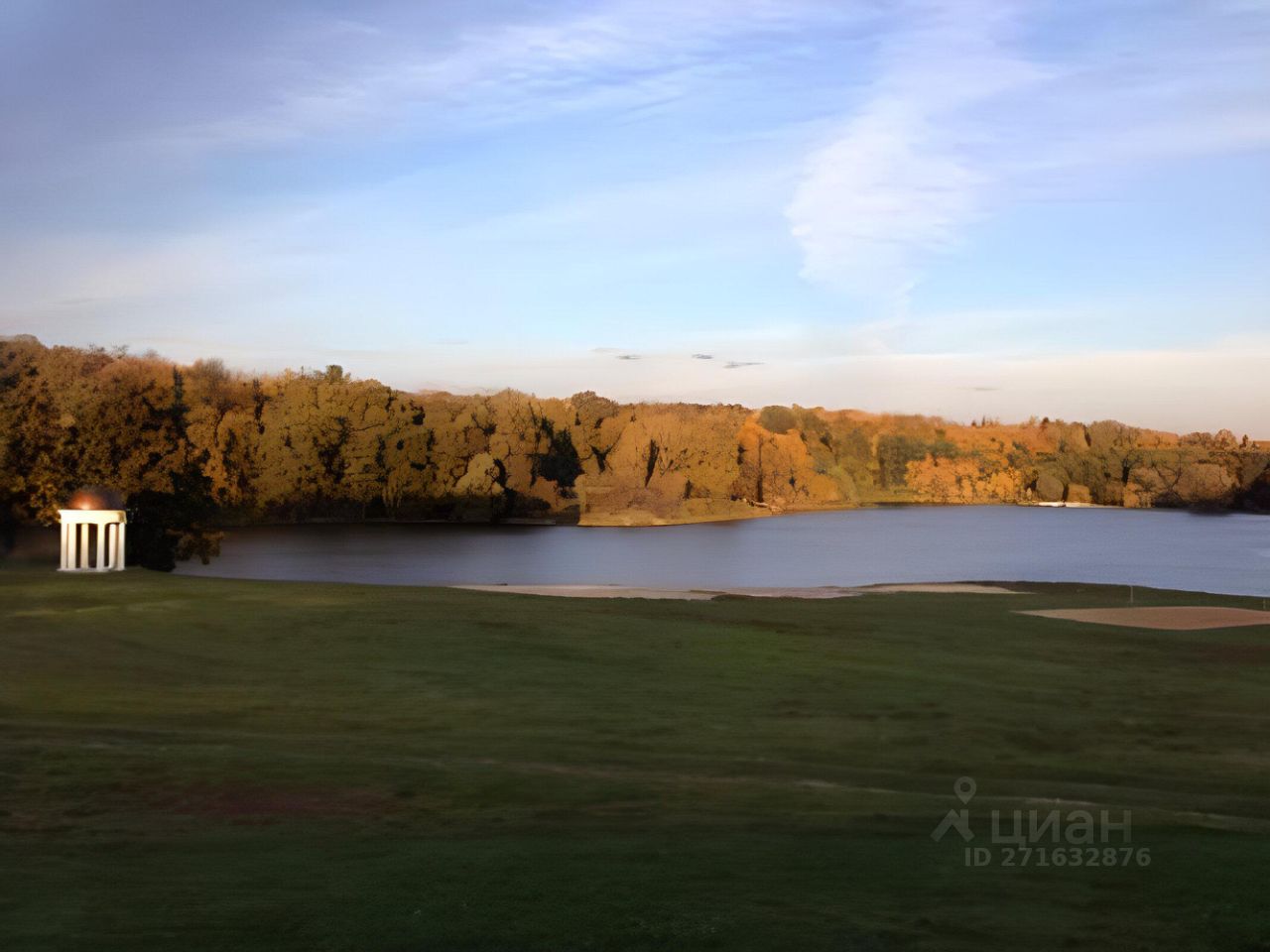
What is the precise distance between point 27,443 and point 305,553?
31.2m

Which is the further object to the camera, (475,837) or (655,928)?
(475,837)

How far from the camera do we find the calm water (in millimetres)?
66125

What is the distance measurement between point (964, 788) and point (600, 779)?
3171 millimetres

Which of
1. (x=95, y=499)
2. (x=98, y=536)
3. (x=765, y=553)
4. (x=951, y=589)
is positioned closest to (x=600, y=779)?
(x=98, y=536)

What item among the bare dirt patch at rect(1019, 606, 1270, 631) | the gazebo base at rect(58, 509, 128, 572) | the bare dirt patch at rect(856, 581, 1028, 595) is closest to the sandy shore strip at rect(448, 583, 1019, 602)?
the bare dirt patch at rect(856, 581, 1028, 595)

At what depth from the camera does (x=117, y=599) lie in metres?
24.8

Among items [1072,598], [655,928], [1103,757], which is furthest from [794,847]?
[1072,598]

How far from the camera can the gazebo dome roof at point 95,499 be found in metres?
34.0

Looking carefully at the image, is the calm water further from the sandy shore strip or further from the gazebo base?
the gazebo base

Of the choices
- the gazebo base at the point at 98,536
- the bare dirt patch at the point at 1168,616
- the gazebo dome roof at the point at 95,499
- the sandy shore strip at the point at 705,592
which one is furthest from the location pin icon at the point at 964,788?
the gazebo dome roof at the point at 95,499

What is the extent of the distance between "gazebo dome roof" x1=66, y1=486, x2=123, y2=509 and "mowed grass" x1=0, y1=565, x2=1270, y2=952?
Result: 1202cm

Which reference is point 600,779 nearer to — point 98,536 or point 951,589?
point 98,536

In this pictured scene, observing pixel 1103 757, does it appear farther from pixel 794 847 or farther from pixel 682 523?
pixel 682 523

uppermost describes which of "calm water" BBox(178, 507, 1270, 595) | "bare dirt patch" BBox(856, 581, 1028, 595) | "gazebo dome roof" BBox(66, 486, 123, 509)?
"gazebo dome roof" BBox(66, 486, 123, 509)
